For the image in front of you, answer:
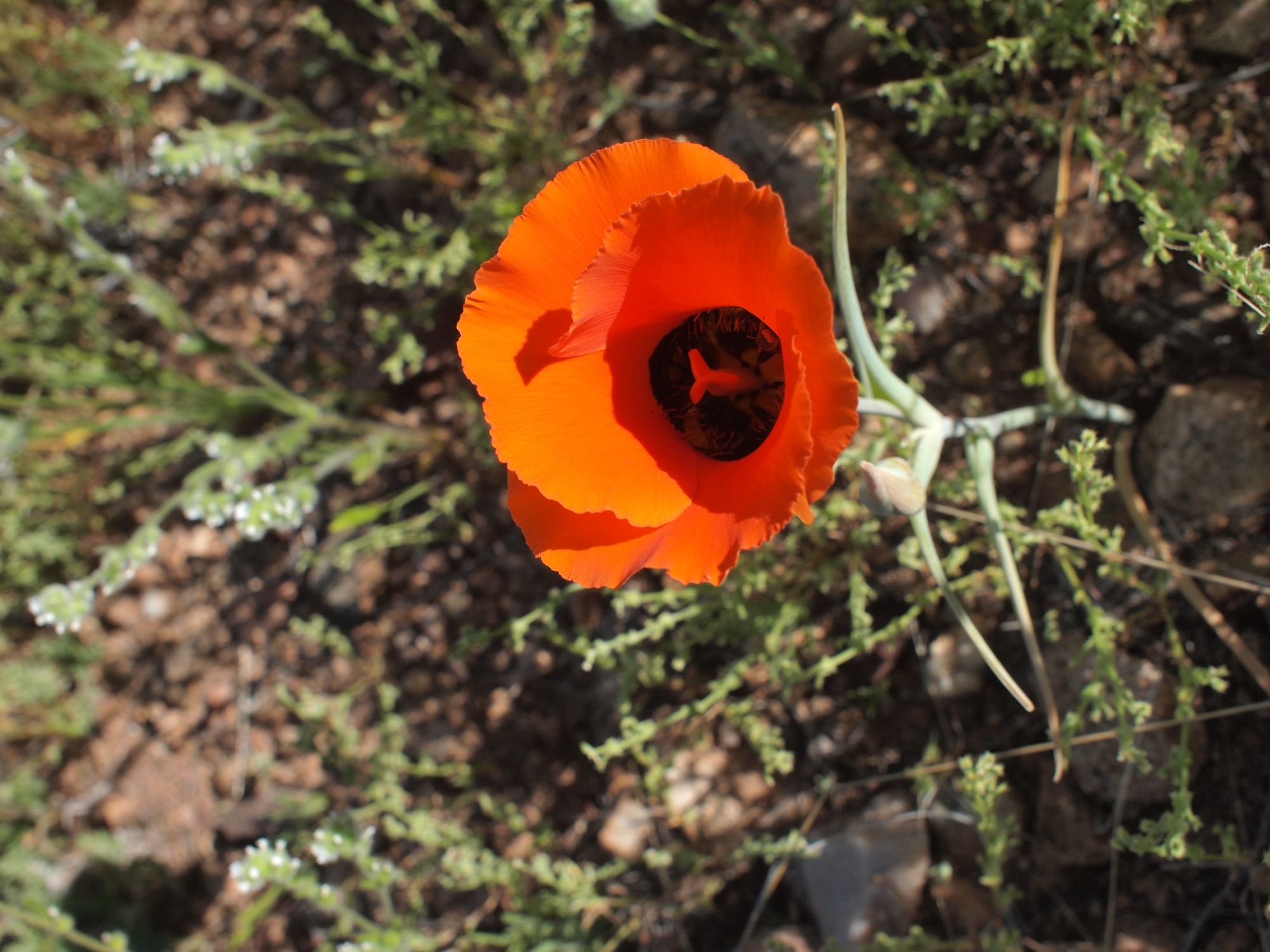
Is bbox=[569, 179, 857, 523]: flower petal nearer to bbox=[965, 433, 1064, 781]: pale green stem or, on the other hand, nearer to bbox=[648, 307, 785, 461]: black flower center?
bbox=[648, 307, 785, 461]: black flower center

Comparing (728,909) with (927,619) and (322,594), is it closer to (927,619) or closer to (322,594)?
(927,619)

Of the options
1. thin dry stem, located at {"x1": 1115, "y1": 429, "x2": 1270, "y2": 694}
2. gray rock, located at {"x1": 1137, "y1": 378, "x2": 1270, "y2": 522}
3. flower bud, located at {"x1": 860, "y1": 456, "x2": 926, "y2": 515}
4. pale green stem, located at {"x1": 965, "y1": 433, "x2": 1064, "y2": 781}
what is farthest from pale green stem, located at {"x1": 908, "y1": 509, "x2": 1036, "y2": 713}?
gray rock, located at {"x1": 1137, "y1": 378, "x2": 1270, "y2": 522}

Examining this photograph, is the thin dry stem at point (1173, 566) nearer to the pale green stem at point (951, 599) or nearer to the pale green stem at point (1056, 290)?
the pale green stem at point (1056, 290)

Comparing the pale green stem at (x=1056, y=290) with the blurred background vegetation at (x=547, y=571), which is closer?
the pale green stem at (x=1056, y=290)

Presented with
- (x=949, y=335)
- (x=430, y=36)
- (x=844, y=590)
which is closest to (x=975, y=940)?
(x=844, y=590)

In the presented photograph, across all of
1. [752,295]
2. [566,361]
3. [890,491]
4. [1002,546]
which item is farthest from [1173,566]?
[566,361]

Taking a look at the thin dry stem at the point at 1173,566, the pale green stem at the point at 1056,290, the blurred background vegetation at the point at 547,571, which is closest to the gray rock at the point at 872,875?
the blurred background vegetation at the point at 547,571
